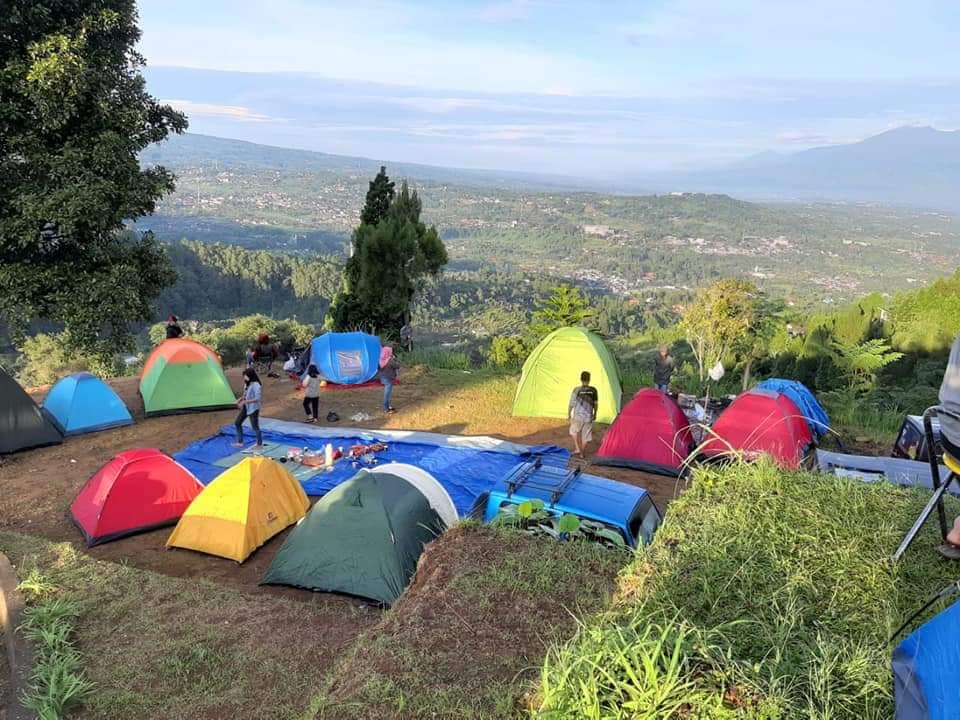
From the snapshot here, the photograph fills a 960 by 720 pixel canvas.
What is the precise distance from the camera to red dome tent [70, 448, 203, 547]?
668cm

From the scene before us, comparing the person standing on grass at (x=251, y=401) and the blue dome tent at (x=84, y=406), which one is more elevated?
the person standing on grass at (x=251, y=401)

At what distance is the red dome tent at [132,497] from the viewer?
668 cm

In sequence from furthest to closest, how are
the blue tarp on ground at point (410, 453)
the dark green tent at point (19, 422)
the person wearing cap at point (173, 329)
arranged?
the person wearing cap at point (173, 329), the dark green tent at point (19, 422), the blue tarp on ground at point (410, 453)

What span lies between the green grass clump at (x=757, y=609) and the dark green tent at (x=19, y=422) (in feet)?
30.7

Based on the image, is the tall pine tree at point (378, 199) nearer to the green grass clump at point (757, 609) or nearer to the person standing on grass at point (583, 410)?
the person standing on grass at point (583, 410)

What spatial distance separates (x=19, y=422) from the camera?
29.5 ft

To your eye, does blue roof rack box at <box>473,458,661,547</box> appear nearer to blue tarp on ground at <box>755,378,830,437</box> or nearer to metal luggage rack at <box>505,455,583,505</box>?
metal luggage rack at <box>505,455,583,505</box>

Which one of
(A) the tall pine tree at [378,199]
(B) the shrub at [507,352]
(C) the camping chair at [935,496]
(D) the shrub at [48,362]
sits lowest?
(D) the shrub at [48,362]

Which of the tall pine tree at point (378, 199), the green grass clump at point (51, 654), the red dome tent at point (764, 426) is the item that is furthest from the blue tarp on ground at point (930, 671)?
the tall pine tree at point (378, 199)

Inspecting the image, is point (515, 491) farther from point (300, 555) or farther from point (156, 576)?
point (156, 576)

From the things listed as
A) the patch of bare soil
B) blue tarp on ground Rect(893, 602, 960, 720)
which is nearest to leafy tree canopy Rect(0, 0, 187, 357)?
the patch of bare soil

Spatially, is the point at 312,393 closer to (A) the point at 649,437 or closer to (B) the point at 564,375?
(B) the point at 564,375

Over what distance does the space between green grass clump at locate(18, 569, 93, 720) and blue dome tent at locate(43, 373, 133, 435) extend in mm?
5416

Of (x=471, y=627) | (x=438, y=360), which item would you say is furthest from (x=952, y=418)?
(x=438, y=360)
